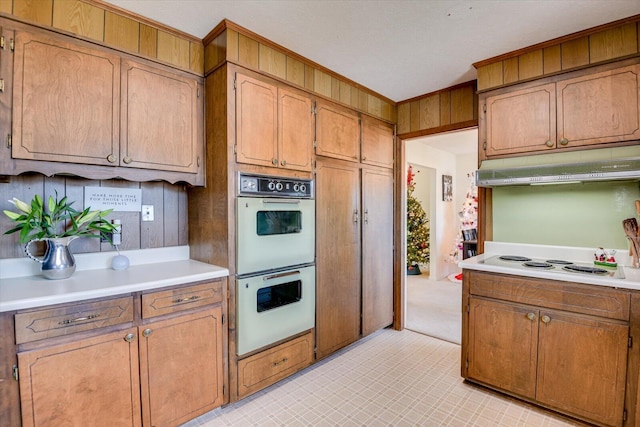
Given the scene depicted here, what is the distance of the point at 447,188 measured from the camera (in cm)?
598

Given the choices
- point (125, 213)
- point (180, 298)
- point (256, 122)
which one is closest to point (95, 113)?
point (125, 213)

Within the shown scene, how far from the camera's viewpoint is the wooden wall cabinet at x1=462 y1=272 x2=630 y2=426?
174 cm

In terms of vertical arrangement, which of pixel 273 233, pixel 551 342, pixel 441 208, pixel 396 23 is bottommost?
pixel 551 342

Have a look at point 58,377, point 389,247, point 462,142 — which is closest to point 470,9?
point 389,247

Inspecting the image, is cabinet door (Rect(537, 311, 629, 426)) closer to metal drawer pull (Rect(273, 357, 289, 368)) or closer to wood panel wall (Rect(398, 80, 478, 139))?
metal drawer pull (Rect(273, 357, 289, 368))

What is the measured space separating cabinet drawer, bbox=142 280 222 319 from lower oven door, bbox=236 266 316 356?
16 centimetres

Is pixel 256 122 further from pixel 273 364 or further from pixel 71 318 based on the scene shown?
pixel 273 364

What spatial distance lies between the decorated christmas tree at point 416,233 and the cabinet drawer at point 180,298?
4.72 m

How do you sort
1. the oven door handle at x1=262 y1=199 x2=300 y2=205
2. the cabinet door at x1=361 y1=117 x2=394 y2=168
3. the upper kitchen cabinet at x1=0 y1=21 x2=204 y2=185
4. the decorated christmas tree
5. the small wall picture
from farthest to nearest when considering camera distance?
the decorated christmas tree → the small wall picture → the cabinet door at x1=361 y1=117 x2=394 y2=168 → the oven door handle at x1=262 y1=199 x2=300 y2=205 → the upper kitchen cabinet at x1=0 y1=21 x2=204 y2=185

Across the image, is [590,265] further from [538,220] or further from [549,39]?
[549,39]

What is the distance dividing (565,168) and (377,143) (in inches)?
61.3

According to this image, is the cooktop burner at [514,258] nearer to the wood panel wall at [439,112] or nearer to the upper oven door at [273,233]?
the wood panel wall at [439,112]

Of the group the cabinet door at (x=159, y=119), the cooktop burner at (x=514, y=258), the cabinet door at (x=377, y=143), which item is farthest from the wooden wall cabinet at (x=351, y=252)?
the cooktop burner at (x=514, y=258)

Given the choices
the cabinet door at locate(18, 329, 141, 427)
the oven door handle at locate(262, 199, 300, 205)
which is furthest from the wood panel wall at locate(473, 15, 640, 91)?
the cabinet door at locate(18, 329, 141, 427)
